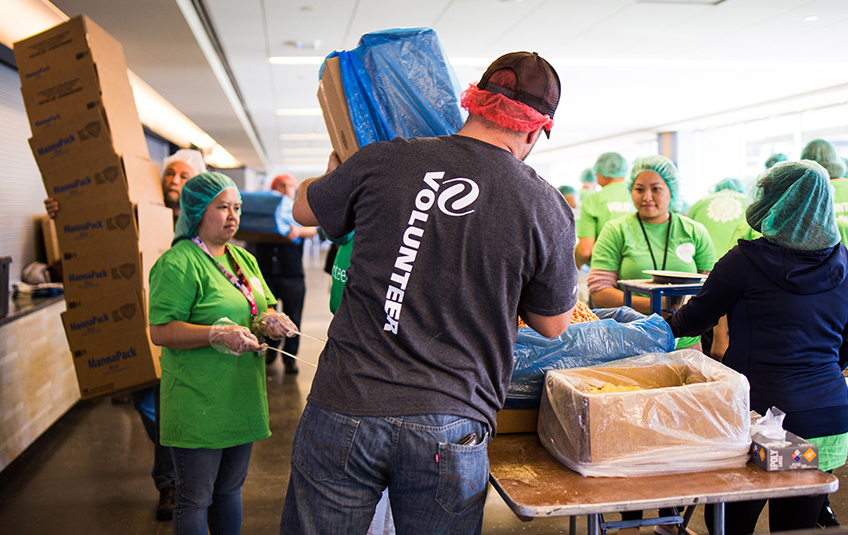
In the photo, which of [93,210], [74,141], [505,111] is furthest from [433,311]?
[74,141]

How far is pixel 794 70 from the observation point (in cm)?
730

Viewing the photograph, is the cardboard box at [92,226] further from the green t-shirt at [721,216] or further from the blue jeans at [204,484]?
the green t-shirt at [721,216]

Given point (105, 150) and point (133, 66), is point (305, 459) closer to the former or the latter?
point (105, 150)

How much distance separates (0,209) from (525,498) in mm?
4306

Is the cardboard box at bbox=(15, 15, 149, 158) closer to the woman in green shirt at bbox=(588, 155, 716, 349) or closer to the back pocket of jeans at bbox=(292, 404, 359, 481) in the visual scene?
the back pocket of jeans at bbox=(292, 404, 359, 481)

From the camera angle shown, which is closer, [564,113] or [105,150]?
[105,150]

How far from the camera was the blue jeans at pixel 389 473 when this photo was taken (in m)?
1.11

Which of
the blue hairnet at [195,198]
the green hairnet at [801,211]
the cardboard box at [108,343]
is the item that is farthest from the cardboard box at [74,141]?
the green hairnet at [801,211]

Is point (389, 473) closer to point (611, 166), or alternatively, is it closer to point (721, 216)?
Answer: point (721, 216)

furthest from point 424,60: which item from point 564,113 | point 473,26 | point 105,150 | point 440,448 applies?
point 564,113

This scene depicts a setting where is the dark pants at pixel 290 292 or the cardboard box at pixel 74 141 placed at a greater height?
the cardboard box at pixel 74 141

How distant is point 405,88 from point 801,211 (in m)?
1.15

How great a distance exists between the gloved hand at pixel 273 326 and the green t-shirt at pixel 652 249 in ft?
5.25

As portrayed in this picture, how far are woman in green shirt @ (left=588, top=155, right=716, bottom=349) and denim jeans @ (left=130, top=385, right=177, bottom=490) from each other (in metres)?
2.12
